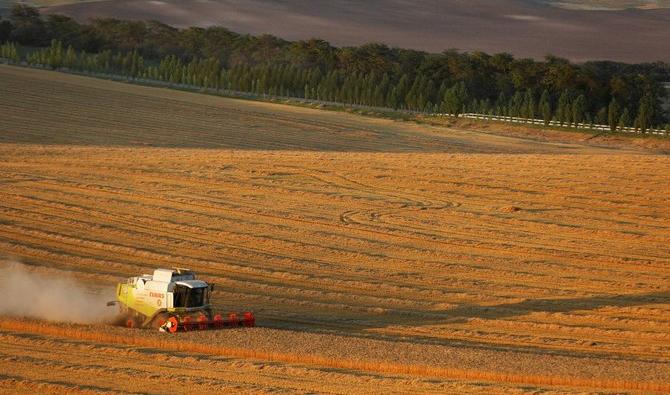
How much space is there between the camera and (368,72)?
119m

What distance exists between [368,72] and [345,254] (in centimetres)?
8409

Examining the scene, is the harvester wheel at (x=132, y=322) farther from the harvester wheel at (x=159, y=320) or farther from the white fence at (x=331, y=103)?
the white fence at (x=331, y=103)

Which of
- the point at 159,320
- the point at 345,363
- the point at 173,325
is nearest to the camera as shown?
the point at 345,363

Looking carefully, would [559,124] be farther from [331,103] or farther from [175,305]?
[175,305]

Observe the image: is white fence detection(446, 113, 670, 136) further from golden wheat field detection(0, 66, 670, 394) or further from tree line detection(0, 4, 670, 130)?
golden wheat field detection(0, 66, 670, 394)

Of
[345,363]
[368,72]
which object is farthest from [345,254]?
[368,72]

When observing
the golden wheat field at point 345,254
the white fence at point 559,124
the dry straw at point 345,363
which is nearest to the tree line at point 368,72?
the white fence at point 559,124

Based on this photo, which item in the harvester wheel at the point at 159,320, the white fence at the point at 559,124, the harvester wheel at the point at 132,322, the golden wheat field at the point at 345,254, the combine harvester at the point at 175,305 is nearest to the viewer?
the golden wheat field at the point at 345,254

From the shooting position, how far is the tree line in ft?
306

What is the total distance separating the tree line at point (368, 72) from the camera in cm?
9312

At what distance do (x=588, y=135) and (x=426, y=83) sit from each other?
2275cm

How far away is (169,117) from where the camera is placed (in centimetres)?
7500

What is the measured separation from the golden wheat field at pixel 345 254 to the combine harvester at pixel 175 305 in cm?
65

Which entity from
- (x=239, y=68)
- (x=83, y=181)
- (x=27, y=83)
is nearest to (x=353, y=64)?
(x=239, y=68)
